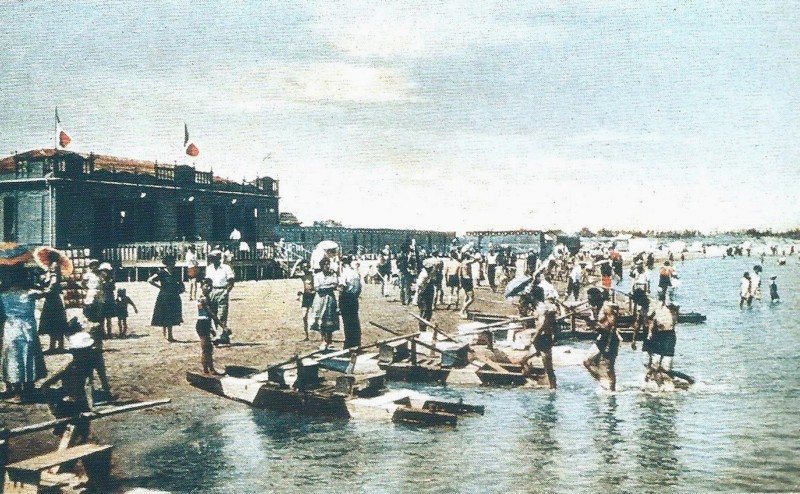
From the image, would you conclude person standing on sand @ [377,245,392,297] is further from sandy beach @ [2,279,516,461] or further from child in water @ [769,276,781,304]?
child in water @ [769,276,781,304]

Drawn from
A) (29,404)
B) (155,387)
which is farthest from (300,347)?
(29,404)

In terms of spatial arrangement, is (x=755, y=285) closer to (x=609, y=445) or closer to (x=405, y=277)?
(x=405, y=277)

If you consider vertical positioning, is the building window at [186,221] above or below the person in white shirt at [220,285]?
above

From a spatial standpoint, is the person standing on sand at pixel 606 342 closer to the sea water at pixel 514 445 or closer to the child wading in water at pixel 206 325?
the sea water at pixel 514 445

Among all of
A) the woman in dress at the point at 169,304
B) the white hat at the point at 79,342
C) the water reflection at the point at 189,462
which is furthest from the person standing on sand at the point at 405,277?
the white hat at the point at 79,342

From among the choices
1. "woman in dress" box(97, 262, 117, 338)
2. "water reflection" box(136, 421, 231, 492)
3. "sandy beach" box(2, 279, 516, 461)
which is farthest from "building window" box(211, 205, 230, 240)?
"water reflection" box(136, 421, 231, 492)
